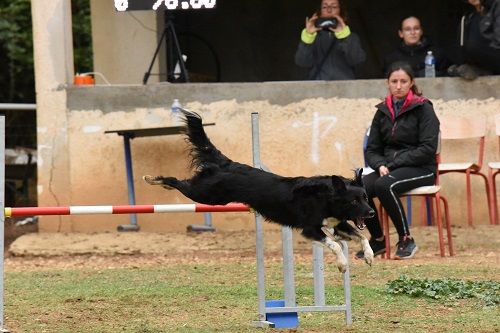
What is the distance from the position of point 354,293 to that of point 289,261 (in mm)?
1554

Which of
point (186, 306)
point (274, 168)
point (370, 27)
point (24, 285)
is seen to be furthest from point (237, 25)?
point (186, 306)

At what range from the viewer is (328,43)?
44.8 feet

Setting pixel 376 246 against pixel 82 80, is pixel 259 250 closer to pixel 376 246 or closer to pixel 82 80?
pixel 376 246

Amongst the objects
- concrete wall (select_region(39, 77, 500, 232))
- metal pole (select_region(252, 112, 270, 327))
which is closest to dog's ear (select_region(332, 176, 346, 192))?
metal pole (select_region(252, 112, 270, 327))

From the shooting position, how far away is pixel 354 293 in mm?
9570

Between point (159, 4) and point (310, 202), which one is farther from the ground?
point (159, 4)

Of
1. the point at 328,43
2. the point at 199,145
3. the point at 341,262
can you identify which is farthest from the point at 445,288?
the point at 328,43

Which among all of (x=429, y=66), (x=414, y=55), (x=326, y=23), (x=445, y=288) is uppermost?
(x=326, y=23)

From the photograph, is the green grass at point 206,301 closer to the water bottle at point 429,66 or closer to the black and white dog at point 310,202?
the black and white dog at point 310,202

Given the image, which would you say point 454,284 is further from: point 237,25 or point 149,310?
point 237,25

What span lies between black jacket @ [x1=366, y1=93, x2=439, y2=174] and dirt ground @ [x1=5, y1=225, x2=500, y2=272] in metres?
1.07

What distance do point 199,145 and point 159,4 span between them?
4770 millimetres

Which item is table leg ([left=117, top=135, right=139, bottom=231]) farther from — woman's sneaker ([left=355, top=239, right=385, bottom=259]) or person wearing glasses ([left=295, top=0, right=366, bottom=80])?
woman's sneaker ([left=355, top=239, right=385, bottom=259])

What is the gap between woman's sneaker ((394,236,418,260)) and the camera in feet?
37.8
